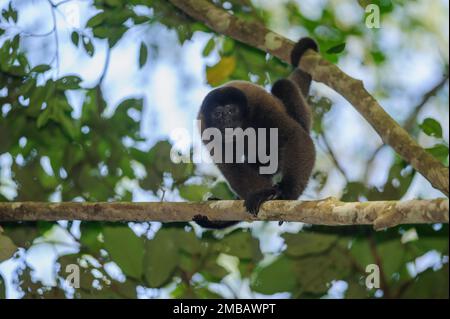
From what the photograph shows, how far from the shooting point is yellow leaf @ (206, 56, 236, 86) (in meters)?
6.51

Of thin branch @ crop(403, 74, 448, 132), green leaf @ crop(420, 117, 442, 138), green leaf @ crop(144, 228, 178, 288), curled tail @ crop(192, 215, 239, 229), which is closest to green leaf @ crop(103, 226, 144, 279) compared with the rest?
green leaf @ crop(144, 228, 178, 288)

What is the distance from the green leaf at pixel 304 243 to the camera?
5832 millimetres

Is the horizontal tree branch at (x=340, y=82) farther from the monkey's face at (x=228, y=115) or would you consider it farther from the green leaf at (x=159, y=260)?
the green leaf at (x=159, y=260)

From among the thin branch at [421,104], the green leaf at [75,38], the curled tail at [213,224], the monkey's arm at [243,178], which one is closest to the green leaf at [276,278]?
the curled tail at [213,224]

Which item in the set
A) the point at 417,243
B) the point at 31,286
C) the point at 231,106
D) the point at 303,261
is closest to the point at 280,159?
the point at 231,106

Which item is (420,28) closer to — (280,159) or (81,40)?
(280,159)

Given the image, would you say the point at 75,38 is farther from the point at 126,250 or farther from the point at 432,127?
the point at 432,127

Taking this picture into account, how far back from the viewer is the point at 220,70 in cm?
651

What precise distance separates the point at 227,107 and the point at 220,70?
29.4 inches

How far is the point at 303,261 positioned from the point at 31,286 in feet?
8.14

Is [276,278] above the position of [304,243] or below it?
below

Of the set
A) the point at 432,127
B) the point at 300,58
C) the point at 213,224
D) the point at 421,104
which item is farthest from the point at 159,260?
the point at 421,104

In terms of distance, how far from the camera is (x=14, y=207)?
5.02m

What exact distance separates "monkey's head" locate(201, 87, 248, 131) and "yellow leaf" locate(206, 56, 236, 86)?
0.54 meters
